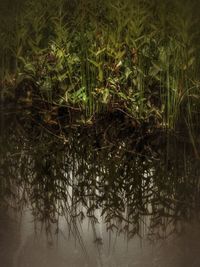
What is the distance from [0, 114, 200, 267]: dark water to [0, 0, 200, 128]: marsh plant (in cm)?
7

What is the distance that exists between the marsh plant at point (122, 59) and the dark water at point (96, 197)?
73mm

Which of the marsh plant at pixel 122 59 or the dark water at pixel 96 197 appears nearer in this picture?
the dark water at pixel 96 197

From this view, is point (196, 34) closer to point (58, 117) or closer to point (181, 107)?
point (181, 107)

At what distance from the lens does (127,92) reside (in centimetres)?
115

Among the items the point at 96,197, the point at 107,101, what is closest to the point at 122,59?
the point at 107,101

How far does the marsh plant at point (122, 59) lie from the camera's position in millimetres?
1160

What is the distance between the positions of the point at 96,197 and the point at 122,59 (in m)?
0.35

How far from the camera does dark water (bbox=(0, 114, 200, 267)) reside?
3.25 feet

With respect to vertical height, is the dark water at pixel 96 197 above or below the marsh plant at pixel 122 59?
below

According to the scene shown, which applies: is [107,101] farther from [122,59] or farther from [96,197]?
[96,197]

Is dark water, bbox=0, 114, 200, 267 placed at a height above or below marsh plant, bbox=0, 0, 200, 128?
below

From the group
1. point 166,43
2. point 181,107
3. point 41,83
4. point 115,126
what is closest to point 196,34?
point 166,43

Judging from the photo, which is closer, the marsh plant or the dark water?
the dark water

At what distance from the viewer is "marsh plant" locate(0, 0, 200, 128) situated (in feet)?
3.81
